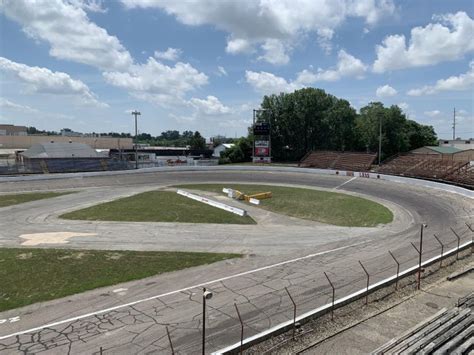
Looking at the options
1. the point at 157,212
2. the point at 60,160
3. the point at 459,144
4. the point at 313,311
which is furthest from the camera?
the point at 459,144

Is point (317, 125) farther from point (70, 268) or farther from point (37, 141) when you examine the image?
point (37, 141)

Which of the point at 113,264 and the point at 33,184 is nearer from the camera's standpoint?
the point at 113,264

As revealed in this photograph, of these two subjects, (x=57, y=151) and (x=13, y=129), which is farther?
(x=13, y=129)

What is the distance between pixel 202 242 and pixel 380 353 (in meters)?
13.9

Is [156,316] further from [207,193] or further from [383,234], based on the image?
[207,193]

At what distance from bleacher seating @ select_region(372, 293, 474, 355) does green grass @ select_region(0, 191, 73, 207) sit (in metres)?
36.7

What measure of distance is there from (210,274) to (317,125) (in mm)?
73027

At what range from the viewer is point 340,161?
65188 millimetres

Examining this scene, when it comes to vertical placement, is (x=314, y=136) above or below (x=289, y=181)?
above

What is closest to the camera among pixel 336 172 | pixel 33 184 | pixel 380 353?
pixel 380 353

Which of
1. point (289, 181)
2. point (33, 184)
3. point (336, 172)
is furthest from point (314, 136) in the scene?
point (33, 184)

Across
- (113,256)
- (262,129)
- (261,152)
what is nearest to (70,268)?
(113,256)

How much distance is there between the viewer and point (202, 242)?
2281cm

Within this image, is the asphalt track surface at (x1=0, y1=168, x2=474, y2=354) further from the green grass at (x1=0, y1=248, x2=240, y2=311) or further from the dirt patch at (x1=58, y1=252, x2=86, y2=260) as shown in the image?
the dirt patch at (x1=58, y1=252, x2=86, y2=260)
